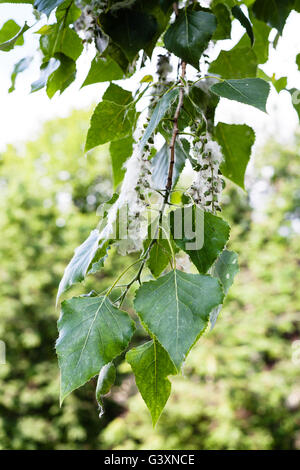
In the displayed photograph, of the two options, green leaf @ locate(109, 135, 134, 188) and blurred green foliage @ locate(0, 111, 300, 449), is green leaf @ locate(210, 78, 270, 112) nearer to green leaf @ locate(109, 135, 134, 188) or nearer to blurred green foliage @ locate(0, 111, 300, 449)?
green leaf @ locate(109, 135, 134, 188)

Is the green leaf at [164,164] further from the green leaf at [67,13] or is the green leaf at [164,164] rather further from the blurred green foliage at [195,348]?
the blurred green foliage at [195,348]

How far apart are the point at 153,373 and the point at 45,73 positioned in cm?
28

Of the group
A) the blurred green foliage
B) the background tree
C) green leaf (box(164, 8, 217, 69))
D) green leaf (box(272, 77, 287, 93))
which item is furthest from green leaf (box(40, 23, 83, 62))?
the blurred green foliage

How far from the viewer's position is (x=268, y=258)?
4.77 metres

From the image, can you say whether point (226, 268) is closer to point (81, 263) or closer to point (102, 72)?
point (81, 263)

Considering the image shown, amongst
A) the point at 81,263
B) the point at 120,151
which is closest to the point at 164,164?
the point at 120,151

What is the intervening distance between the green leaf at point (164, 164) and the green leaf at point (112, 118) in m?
0.04

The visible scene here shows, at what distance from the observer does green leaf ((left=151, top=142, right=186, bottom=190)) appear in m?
0.46

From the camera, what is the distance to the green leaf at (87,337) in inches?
12.1

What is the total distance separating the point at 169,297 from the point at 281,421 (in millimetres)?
4665

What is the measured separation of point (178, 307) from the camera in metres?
0.30

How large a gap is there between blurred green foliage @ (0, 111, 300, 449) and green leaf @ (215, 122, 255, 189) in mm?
3230

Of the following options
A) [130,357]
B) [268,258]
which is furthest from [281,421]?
[130,357]
